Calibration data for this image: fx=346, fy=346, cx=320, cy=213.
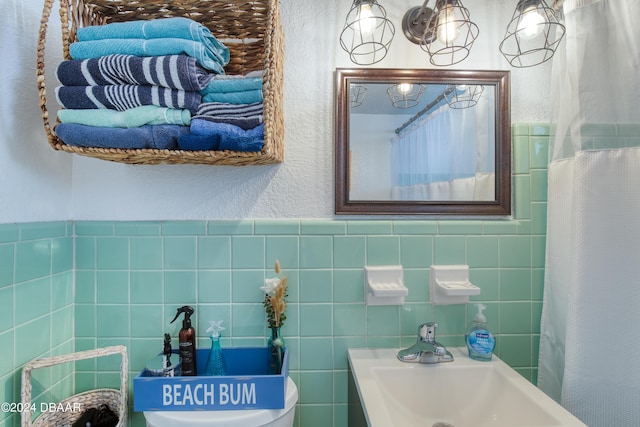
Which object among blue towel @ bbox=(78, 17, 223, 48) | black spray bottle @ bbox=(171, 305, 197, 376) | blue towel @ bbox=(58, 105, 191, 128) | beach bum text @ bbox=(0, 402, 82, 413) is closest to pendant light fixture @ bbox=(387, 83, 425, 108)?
blue towel @ bbox=(78, 17, 223, 48)

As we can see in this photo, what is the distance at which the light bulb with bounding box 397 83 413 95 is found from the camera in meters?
1.16

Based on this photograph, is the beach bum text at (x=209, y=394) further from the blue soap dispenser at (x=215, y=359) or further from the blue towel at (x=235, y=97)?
the blue towel at (x=235, y=97)

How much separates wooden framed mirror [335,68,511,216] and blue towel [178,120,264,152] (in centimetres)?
35

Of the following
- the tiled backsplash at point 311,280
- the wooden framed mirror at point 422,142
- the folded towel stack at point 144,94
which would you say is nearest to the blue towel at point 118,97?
the folded towel stack at point 144,94

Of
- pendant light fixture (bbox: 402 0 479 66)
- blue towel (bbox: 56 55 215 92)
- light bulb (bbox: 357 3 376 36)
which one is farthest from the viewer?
pendant light fixture (bbox: 402 0 479 66)

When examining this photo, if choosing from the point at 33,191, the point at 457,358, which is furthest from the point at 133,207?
the point at 457,358

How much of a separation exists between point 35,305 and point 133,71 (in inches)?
28.6

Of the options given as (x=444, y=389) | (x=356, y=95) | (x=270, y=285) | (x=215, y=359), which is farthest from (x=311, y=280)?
(x=356, y=95)

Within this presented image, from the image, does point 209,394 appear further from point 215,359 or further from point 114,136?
point 114,136

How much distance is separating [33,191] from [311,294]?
2.89ft

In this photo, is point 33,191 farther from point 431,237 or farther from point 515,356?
point 515,356

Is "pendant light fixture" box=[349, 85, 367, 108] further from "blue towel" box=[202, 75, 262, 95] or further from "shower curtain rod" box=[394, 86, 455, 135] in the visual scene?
"blue towel" box=[202, 75, 262, 95]

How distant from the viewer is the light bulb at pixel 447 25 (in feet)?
3.14

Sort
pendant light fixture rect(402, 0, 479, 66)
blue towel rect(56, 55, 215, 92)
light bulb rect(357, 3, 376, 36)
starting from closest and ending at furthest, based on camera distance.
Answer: blue towel rect(56, 55, 215, 92) < light bulb rect(357, 3, 376, 36) < pendant light fixture rect(402, 0, 479, 66)
